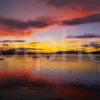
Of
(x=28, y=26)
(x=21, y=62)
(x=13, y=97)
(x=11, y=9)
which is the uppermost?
(x=11, y=9)

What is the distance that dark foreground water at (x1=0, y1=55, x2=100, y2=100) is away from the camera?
2107 millimetres

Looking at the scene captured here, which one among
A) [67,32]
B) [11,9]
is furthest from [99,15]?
[11,9]

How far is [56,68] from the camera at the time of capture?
2115mm

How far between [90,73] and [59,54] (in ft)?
0.99

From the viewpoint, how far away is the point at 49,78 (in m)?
2.15

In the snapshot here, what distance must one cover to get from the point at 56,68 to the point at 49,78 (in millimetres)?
109

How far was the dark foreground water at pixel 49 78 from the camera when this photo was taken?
2107 mm

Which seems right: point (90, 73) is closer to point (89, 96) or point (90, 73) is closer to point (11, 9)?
point (89, 96)

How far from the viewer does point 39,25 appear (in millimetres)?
2188

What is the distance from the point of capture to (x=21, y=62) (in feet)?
7.19

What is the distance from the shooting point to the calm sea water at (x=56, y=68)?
211 centimetres

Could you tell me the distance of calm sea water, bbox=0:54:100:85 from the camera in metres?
2.11

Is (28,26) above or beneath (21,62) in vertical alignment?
above

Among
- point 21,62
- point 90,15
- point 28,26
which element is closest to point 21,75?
point 21,62
